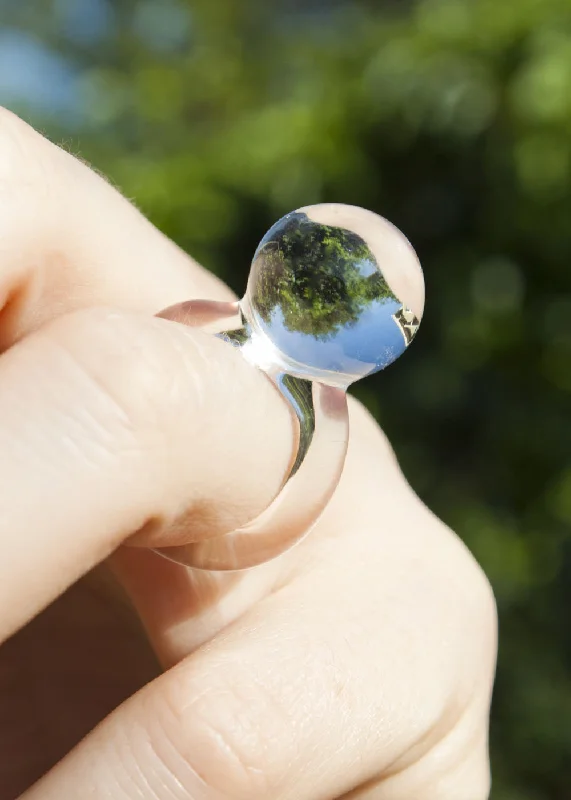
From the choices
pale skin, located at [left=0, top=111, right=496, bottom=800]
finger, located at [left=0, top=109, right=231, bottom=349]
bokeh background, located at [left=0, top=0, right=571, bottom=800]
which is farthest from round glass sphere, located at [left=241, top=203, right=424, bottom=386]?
bokeh background, located at [left=0, top=0, right=571, bottom=800]

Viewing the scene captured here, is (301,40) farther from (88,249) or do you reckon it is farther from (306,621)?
(306,621)

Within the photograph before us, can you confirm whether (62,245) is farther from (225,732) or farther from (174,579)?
(225,732)

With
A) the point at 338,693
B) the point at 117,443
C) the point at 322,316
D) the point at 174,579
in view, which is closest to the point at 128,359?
the point at 117,443

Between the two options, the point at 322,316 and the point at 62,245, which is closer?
the point at 322,316

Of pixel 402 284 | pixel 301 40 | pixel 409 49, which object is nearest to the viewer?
pixel 402 284

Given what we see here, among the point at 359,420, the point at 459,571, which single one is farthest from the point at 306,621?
the point at 359,420

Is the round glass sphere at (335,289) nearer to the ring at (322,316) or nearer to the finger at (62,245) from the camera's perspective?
the ring at (322,316)

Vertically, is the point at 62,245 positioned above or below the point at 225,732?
above
